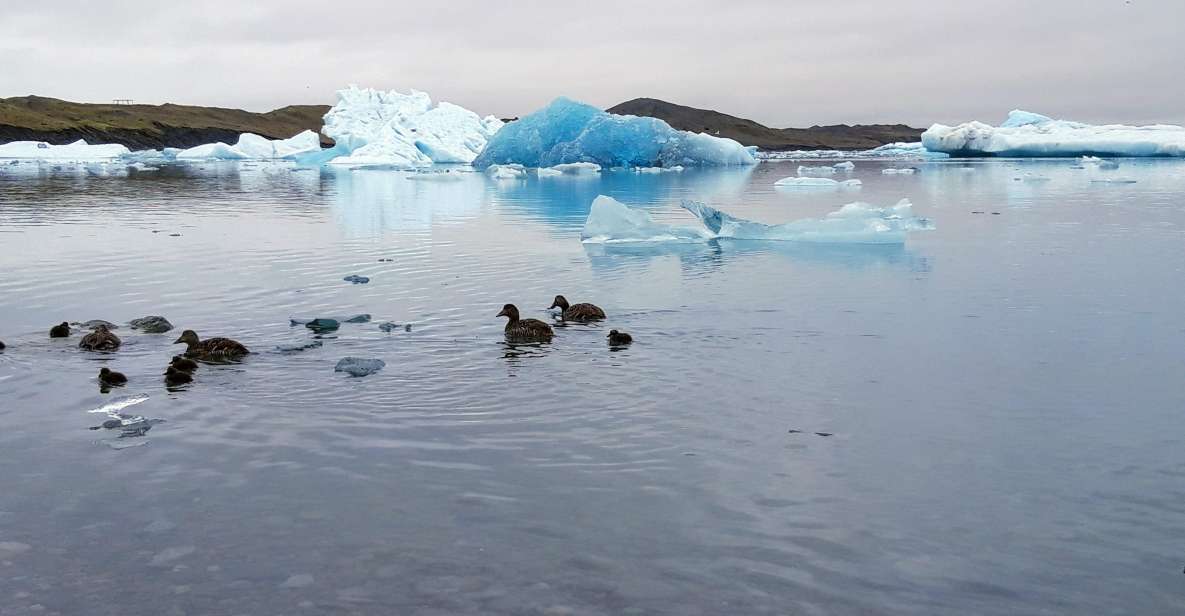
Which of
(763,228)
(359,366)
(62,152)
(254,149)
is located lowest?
(359,366)

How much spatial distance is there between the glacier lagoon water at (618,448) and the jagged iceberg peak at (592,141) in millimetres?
44163

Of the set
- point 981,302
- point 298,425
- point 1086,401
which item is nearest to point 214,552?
point 298,425

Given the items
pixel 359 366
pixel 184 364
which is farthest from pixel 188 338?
pixel 359 366

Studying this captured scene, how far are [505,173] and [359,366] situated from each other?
48.2m

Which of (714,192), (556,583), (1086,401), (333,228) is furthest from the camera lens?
(714,192)

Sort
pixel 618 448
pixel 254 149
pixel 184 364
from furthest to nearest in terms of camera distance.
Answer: pixel 254 149
pixel 184 364
pixel 618 448

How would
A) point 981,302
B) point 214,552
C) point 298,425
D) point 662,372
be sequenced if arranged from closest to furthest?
1. point 214,552
2. point 298,425
3. point 662,372
4. point 981,302

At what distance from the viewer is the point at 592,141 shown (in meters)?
61.5

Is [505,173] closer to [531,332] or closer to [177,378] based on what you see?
[531,332]

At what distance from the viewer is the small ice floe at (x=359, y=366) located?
10039mm

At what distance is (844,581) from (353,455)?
3756 mm

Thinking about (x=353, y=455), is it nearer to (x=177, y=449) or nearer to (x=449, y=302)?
(x=177, y=449)

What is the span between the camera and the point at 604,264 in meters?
19.0

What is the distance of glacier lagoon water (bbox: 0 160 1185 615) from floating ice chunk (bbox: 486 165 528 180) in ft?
133
